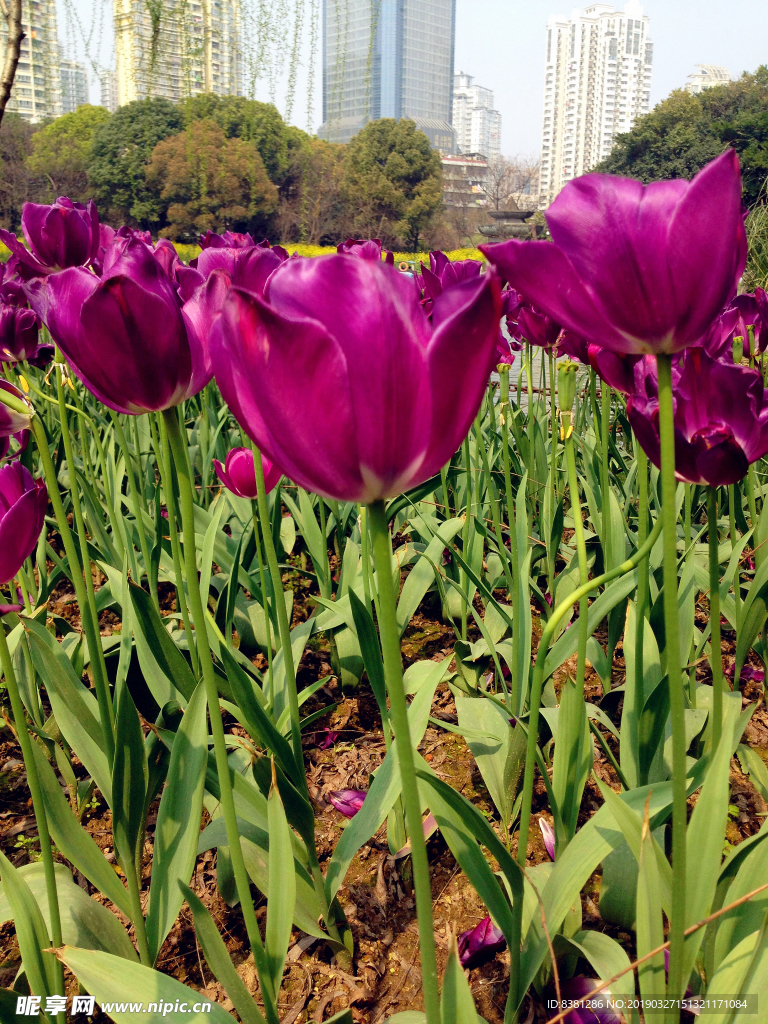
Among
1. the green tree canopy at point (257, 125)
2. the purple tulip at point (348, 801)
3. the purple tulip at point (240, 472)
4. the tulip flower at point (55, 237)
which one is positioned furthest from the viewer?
the green tree canopy at point (257, 125)

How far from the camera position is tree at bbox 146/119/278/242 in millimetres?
34375

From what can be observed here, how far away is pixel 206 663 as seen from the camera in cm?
87

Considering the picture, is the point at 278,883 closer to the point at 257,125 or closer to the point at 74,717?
the point at 74,717

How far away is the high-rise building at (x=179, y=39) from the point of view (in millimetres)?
6336

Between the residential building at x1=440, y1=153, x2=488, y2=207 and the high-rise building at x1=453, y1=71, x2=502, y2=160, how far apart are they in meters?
96.4

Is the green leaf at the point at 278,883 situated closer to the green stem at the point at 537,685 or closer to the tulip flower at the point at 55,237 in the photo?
the green stem at the point at 537,685

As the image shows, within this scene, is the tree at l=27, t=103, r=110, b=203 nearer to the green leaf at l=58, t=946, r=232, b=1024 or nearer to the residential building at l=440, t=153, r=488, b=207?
the residential building at l=440, t=153, r=488, b=207

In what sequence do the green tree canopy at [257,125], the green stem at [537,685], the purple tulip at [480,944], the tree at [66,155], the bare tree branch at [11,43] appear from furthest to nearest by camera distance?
the green tree canopy at [257,125]
the tree at [66,155]
the bare tree branch at [11,43]
the purple tulip at [480,944]
the green stem at [537,685]

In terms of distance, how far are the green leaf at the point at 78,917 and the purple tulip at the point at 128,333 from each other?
71 cm

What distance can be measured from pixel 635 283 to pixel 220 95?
46844 mm

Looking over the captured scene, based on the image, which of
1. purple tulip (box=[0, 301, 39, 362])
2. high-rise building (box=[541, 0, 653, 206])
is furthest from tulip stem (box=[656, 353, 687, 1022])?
high-rise building (box=[541, 0, 653, 206])

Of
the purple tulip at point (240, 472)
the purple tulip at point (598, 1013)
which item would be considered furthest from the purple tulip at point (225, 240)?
the purple tulip at point (598, 1013)

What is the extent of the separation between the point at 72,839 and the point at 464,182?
228 feet

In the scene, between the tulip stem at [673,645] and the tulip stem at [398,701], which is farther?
the tulip stem at [673,645]
